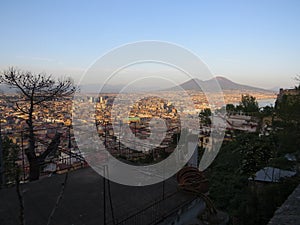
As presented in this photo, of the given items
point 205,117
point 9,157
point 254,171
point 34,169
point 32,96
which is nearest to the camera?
point 34,169

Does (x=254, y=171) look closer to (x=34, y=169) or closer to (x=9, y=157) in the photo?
(x=34, y=169)

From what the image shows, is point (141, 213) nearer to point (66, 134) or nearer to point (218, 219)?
point (218, 219)

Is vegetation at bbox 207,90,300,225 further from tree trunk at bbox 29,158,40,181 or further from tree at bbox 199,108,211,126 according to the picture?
tree trunk at bbox 29,158,40,181

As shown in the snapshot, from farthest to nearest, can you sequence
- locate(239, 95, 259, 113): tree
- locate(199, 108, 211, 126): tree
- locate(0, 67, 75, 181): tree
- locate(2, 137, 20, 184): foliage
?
locate(239, 95, 259, 113): tree, locate(199, 108, 211, 126): tree, locate(0, 67, 75, 181): tree, locate(2, 137, 20, 184): foliage

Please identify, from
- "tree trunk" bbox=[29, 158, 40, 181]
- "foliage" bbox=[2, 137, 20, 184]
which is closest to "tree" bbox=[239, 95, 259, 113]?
"tree trunk" bbox=[29, 158, 40, 181]

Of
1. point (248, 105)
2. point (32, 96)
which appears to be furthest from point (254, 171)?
point (248, 105)

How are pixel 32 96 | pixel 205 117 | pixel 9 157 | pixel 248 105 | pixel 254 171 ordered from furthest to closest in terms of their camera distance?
pixel 248 105 < pixel 205 117 < pixel 254 171 < pixel 32 96 < pixel 9 157

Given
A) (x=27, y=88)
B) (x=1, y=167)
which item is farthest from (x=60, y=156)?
(x=27, y=88)
